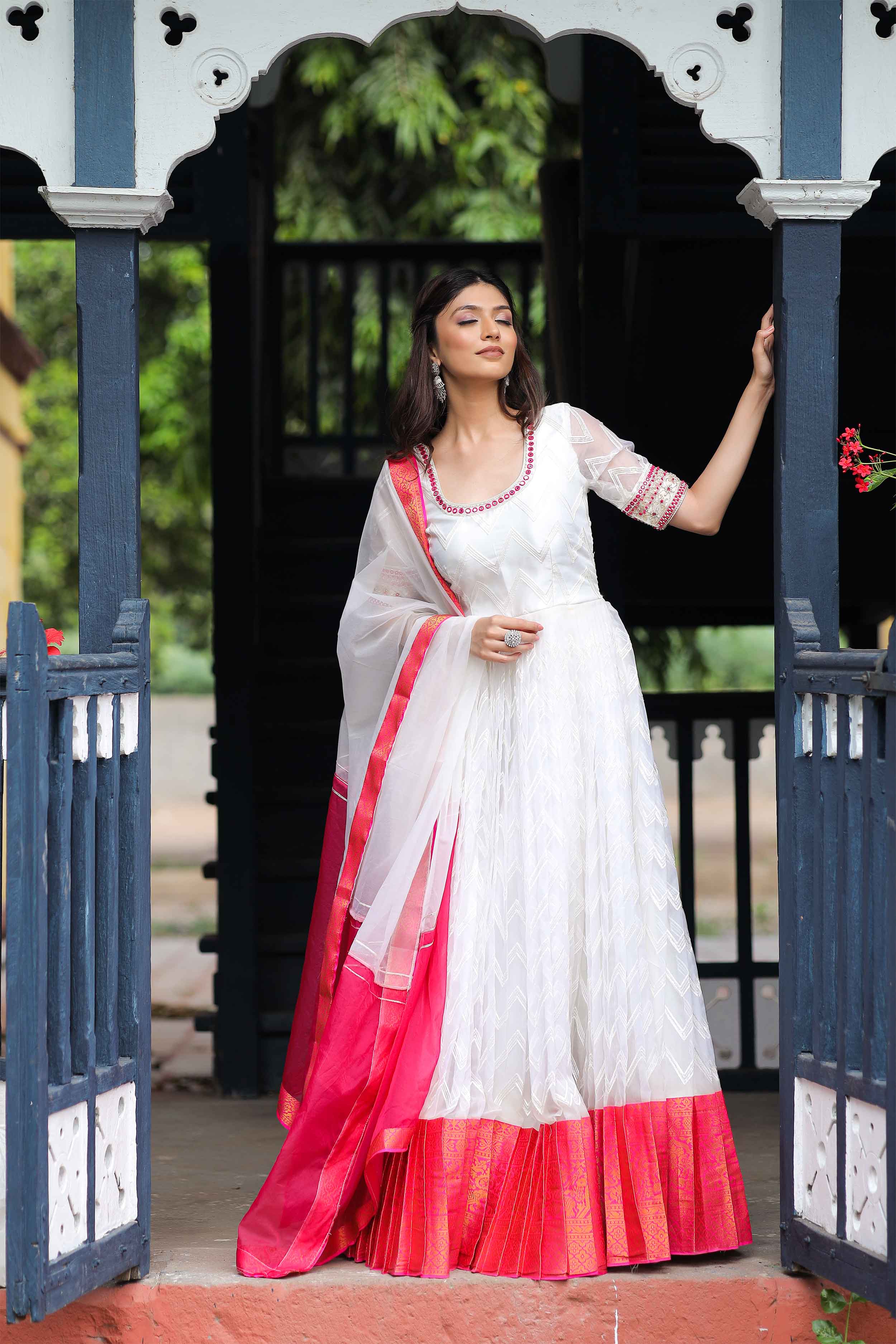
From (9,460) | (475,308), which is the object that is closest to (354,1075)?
(475,308)

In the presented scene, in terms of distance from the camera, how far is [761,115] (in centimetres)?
320

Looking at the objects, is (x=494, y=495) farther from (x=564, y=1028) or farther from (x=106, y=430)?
(x=564, y=1028)

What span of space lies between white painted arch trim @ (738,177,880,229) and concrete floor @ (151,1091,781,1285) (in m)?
2.16

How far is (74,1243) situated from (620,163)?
11.2ft

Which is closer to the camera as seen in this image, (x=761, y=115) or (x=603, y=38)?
(x=761, y=115)

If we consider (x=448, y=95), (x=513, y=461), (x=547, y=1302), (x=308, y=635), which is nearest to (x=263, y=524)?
(x=308, y=635)

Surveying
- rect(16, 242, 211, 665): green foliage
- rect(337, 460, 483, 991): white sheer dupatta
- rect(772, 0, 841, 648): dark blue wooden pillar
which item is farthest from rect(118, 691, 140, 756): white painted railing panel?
rect(16, 242, 211, 665): green foliage

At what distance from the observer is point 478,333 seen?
3301 millimetres

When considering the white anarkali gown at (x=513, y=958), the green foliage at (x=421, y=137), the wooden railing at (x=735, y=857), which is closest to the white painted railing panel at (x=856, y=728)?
the white anarkali gown at (x=513, y=958)

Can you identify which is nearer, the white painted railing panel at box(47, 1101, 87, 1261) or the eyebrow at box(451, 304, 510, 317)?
the white painted railing panel at box(47, 1101, 87, 1261)

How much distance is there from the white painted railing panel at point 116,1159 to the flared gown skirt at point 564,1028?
484 mm

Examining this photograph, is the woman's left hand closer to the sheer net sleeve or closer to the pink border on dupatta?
the sheer net sleeve

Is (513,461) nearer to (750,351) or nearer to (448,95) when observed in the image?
(750,351)

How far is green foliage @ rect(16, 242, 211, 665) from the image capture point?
44.2 feet
